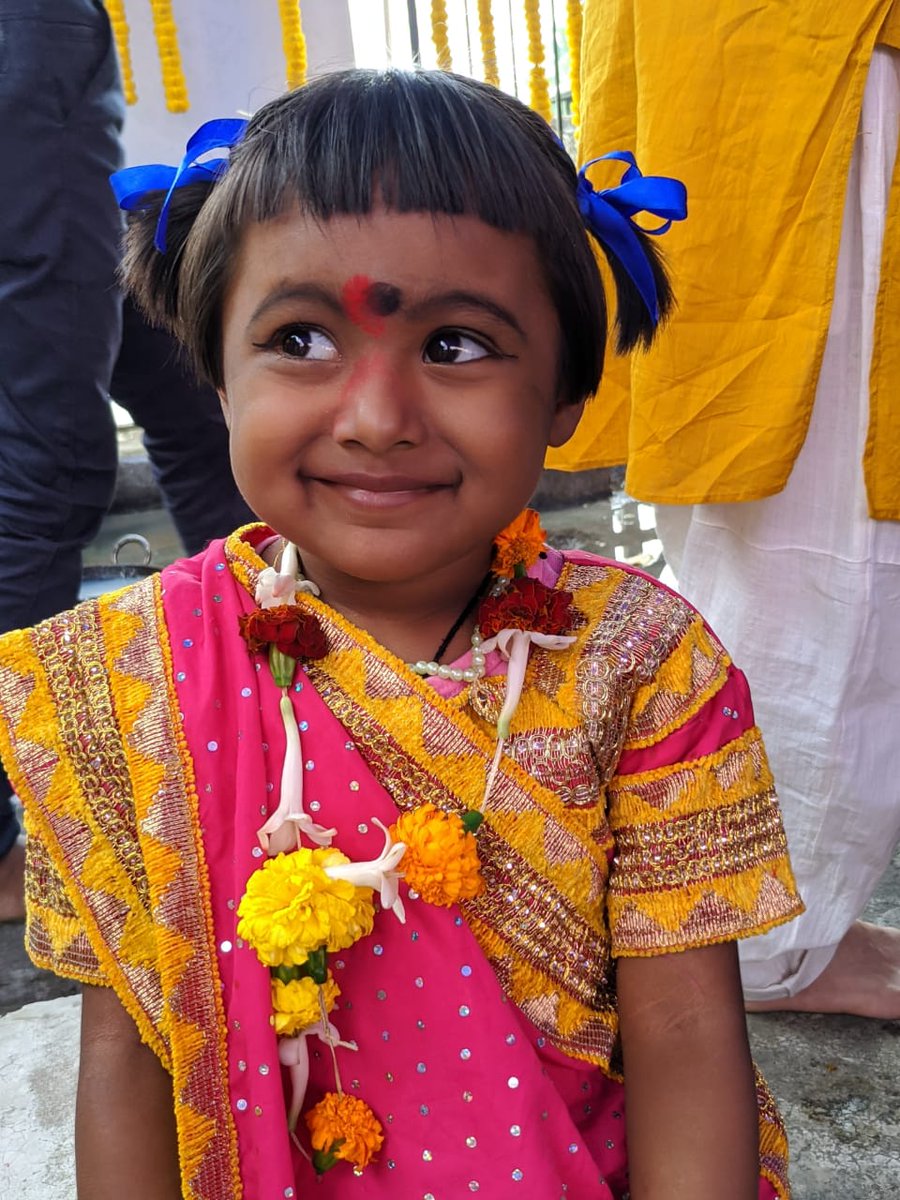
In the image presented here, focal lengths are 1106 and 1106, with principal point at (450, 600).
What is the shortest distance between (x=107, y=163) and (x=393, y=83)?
145 centimetres

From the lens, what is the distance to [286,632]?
1.05 m

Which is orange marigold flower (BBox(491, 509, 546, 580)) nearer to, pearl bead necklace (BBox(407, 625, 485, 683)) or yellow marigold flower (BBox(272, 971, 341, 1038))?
pearl bead necklace (BBox(407, 625, 485, 683))

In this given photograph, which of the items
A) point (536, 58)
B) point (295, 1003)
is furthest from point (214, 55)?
point (295, 1003)

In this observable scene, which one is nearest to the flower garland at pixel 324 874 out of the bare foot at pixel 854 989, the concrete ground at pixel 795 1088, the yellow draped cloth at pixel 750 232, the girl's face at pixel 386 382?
the girl's face at pixel 386 382

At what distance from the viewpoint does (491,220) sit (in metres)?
0.97

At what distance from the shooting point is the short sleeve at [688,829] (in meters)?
1.07

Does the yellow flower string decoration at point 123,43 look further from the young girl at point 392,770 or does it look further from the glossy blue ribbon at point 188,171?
the young girl at point 392,770

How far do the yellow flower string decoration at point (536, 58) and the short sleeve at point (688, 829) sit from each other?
13.1ft

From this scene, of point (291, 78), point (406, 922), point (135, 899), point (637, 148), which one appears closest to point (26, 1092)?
point (135, 899)

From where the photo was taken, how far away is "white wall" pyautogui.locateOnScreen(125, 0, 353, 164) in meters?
5.00

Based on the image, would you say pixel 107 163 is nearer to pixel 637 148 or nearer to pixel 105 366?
pixel 105 366

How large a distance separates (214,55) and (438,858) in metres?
5.08

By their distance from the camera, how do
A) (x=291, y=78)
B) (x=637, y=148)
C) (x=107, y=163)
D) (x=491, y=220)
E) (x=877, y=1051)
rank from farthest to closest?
(x=291, y=78)
(x=107, y=163)
(x=877, y=1051)
(x=637, y=148)
(x=491, y=220)

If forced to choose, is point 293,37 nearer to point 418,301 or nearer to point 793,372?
point 793,372
